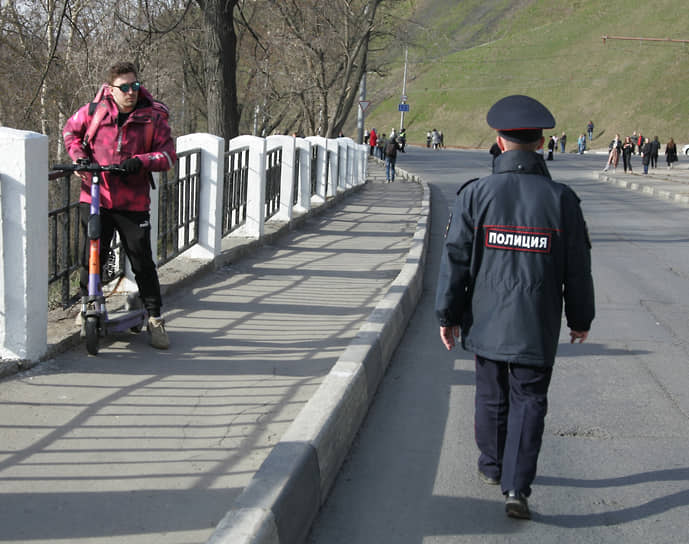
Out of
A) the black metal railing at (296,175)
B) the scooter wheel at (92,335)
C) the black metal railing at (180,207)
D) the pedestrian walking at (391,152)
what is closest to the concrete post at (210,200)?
the black metal railing at (180,207)

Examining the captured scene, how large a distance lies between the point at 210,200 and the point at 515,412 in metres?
6.18

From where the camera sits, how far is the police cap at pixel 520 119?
3.96 metres

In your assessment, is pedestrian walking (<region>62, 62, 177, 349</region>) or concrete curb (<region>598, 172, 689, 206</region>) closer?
pedestrian walking (<region>62, 62, 177, 349</region>)

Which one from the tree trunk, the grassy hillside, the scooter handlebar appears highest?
the grassy hillside

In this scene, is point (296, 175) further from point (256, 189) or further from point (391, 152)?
point (391, 152)

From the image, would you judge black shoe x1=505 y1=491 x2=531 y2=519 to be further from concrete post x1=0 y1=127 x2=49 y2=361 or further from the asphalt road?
concrete post x1=0 y1=127 x2=49 y2=361

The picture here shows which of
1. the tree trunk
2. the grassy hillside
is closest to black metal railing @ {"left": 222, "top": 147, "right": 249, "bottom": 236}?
the tree trunk

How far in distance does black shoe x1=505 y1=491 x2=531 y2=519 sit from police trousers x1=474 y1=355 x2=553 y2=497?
0.03 m

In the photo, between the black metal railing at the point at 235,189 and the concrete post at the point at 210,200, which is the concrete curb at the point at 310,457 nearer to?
the concrete post at the point at 210,200

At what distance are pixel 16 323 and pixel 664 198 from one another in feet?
84.1

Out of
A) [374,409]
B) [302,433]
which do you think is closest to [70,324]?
[374,409]

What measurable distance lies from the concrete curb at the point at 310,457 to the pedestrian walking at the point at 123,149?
1550 millimetres

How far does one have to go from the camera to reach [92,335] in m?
5.82

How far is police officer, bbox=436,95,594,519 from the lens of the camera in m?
3.89
